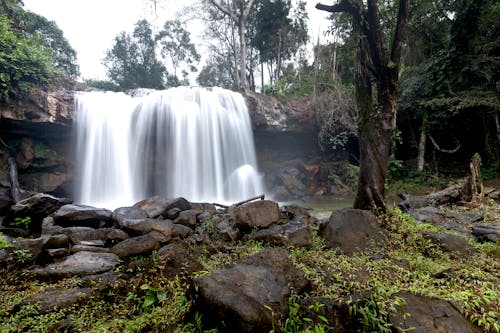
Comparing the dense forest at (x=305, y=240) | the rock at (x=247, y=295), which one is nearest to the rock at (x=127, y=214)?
the dense forest at (x=305, y=240)

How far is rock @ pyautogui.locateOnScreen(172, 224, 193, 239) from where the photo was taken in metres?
5.24

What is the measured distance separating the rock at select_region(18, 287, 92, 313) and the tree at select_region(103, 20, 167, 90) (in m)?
28.2

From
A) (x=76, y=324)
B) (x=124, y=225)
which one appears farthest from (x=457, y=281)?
(x=124, y=225)

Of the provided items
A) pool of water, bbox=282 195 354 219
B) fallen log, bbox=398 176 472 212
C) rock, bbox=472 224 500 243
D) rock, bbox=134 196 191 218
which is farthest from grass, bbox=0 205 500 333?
pool of water, bbox=282 195 354 219

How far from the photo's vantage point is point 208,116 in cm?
1497

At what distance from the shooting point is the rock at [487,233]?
161 inches

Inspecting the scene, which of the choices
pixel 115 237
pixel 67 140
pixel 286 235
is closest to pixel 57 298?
pixel 115 237

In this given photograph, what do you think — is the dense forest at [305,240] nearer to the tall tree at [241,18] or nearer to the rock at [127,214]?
the rock at [127,214]

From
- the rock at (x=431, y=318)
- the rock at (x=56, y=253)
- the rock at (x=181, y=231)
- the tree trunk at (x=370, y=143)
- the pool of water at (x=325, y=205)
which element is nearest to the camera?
the rock at (x=431, y=318)

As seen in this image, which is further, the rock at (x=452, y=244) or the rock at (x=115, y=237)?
the rock at (x=115, y=237)

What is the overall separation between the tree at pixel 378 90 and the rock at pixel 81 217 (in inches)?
240

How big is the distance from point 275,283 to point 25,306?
2.61 meters

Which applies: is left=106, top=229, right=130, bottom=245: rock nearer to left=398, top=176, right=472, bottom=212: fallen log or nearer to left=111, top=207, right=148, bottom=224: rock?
left=111, top=207, right=148, bottom=224: rock

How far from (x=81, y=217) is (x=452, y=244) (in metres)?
7.60
